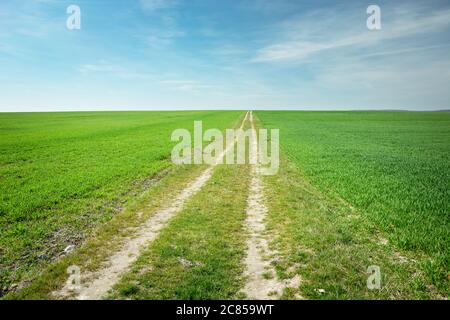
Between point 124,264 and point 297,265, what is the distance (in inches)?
171

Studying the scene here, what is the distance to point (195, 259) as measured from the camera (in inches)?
295

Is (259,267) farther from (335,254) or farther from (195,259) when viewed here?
(335,254)

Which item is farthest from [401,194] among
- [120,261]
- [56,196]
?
[56,196]

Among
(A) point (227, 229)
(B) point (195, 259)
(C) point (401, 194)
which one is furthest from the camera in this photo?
(C) point (401, 194)

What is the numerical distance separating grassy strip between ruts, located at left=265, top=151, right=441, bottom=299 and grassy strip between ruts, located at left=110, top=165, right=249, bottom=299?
1.18m

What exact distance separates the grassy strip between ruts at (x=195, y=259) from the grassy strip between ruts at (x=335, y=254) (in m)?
1.18

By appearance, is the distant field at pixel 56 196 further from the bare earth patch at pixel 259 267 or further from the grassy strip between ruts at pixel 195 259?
the bare earth patch at pixel 259 267

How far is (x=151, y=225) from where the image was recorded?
9781 millimetres

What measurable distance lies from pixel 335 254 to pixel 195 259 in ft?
12.2

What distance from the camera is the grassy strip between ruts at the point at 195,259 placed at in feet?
20.1

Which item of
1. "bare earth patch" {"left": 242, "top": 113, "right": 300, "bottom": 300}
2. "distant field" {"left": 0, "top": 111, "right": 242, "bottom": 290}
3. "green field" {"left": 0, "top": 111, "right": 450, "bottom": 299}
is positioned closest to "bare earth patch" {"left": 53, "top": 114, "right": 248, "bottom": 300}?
"green field" {"left": 0, "top": 111, "right": 450, "bottom": 299}

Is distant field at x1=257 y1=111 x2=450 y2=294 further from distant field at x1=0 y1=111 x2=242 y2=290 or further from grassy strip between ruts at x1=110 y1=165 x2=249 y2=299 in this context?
distant field at x1=0 y1=111 x2=242 y2=290

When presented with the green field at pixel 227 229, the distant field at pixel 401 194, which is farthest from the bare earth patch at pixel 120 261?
the distant field at pixel 401 194

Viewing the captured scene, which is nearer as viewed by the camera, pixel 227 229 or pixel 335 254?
pixel 335 254
